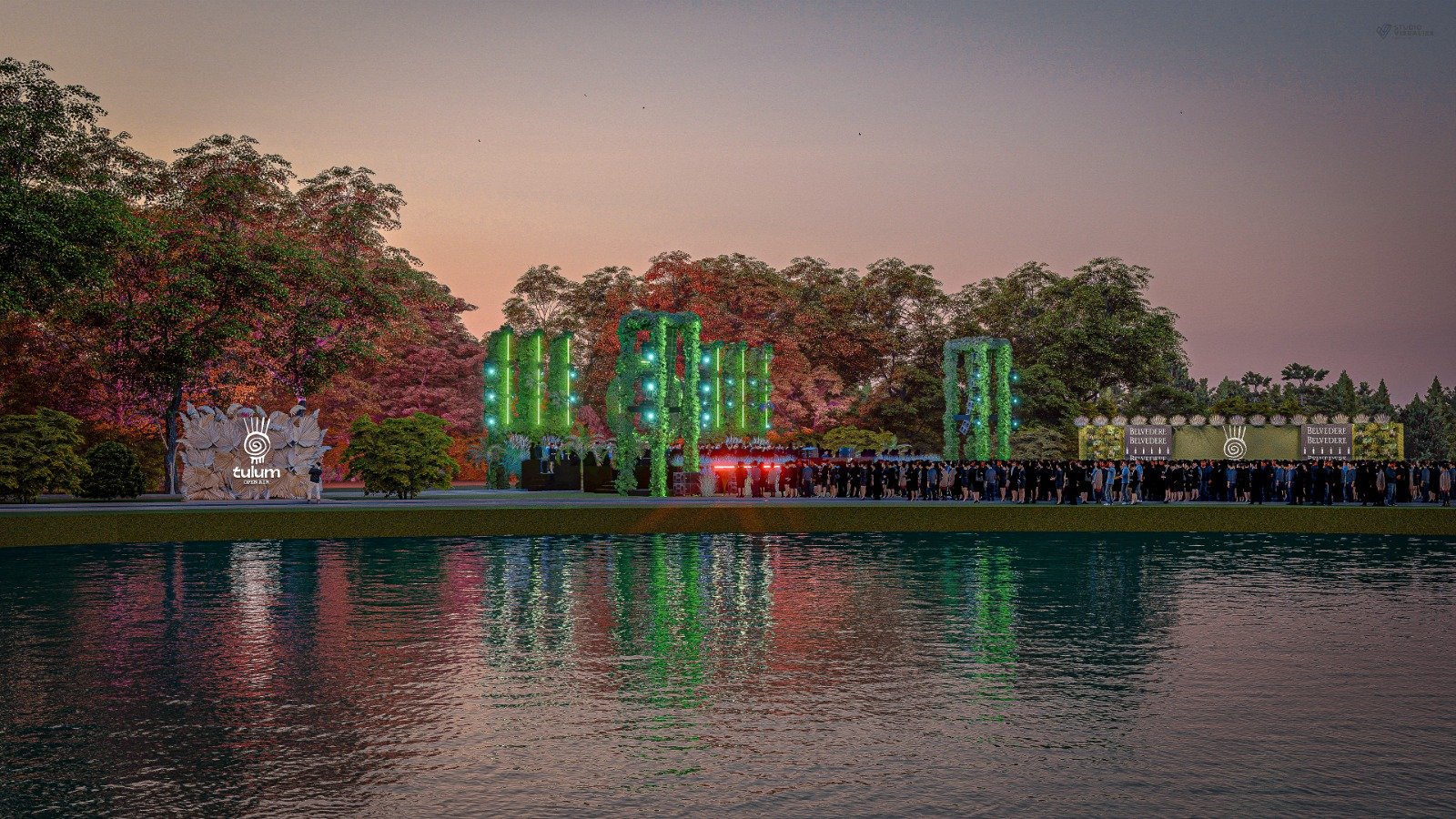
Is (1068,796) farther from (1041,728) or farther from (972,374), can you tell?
(972,374)

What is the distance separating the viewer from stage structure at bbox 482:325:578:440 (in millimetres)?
53844

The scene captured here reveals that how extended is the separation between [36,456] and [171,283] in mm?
8617

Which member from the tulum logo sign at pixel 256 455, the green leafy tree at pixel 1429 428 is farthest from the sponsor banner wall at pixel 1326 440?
the green leafy tree at pixel 1429 428

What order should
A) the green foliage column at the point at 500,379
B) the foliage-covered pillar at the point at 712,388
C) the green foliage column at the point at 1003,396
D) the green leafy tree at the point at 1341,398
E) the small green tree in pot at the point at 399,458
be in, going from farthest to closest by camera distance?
the green leafy tree at the point at 1341,398 → the foliage-covered pillar at the point at 712,388 → the green foliage column at the point at 500,379 → the green foliage column at the point at 1003,396 → the small green tree in pot at the point at 399,458

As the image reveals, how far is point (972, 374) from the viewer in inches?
2068

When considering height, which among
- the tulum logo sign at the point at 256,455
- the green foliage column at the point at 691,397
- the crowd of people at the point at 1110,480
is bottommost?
the crowd of people at the point at 1110,480

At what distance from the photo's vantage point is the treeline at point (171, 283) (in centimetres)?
3722

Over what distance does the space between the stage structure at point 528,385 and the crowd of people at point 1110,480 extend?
8.66 metres

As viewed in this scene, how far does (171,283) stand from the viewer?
46.1 meters

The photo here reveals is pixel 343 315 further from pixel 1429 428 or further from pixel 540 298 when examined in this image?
pixel 1429 428

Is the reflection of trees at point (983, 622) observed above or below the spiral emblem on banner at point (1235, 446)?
below

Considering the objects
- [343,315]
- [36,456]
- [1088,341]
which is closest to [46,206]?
[36,456]

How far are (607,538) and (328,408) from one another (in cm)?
4542

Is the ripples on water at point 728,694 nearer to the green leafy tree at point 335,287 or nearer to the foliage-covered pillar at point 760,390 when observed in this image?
the green leafy tree at point 335,287
